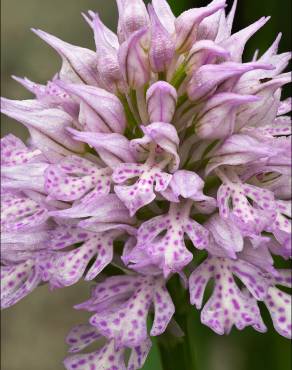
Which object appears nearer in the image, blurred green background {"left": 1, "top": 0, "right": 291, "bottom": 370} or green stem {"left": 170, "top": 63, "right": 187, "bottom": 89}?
green stem {"left": 170, "top": 63, "right": 187, "bottom": 89}

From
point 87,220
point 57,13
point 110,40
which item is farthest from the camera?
point 57,13

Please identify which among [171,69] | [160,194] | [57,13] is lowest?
[160,194]

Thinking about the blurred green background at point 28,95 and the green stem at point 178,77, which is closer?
the green stem at point 178,77

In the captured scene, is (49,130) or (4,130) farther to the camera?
(4,130)

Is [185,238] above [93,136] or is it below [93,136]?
below

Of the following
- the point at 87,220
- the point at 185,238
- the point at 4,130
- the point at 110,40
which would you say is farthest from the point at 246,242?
the point at 4,130

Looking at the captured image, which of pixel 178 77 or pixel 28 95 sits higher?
pixel 28 95

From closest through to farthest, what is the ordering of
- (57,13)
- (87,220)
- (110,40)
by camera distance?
(87,220) → (110,40) → (57,13)

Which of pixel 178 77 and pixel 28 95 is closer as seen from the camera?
pixel 178 77

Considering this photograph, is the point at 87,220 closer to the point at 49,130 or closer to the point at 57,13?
the point at 49,130
